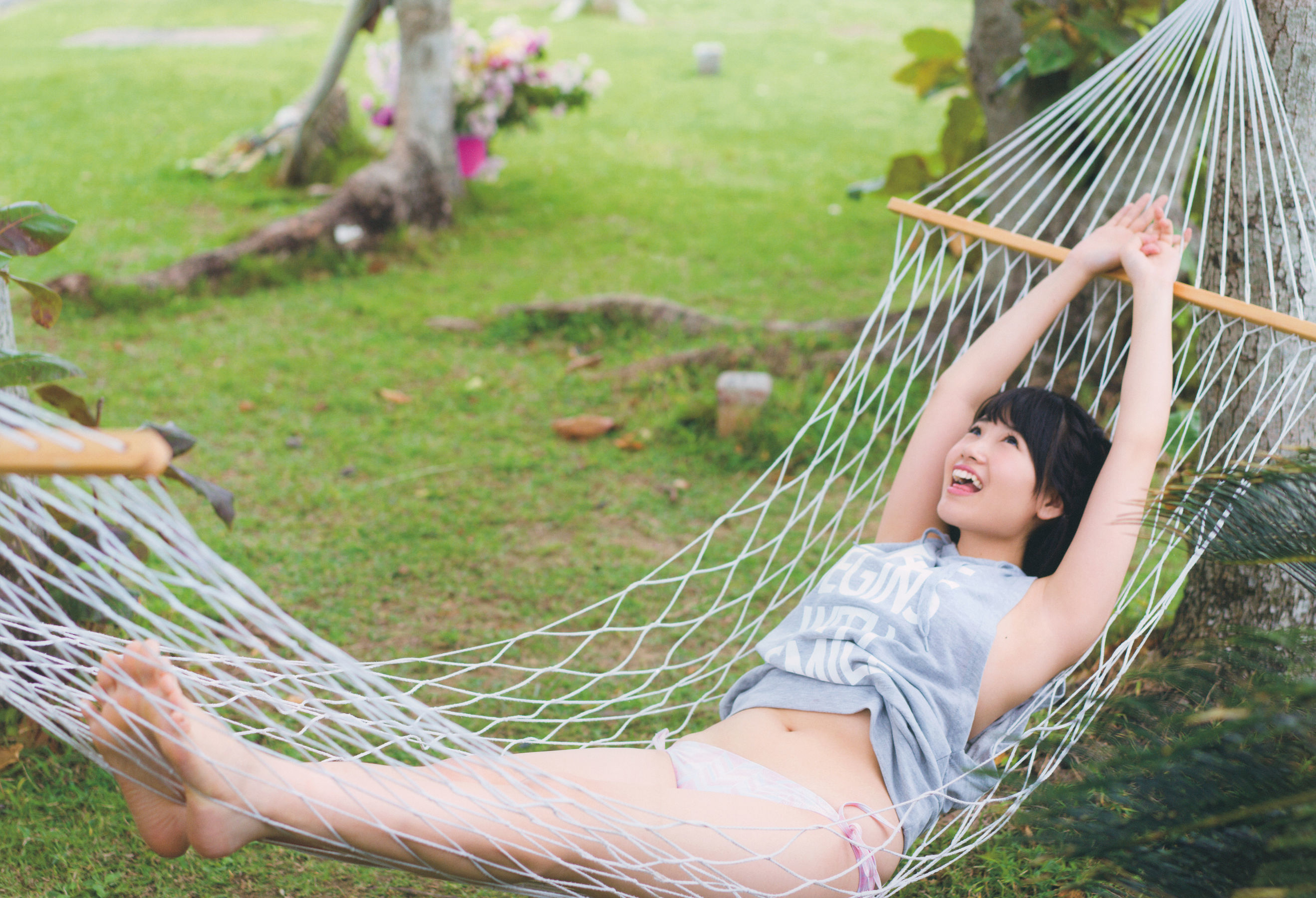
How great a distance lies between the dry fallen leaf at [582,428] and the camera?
3.24 metres

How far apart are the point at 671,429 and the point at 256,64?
6.51m

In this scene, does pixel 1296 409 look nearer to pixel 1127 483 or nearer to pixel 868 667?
pixel 1127 483

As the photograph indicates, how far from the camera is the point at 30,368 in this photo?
1.64 meters

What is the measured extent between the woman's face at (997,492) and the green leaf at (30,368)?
4.30 feet

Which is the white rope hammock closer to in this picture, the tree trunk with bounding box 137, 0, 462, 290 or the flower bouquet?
the tree trunk with bounding box 137, 0, 462, 290

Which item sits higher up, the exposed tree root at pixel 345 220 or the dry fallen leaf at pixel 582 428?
the exposed tree root at pixel 345 220

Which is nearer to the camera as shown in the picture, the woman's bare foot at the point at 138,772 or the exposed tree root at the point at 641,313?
the woman's bare foot at the point at 138,772

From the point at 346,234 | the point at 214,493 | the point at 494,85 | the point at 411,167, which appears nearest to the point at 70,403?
the point at 214,493

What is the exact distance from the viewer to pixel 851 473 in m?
3.12

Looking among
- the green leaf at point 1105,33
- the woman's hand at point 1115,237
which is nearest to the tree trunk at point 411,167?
the green leaf at point 1105,33

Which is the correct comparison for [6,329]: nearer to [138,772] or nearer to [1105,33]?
[138,772]

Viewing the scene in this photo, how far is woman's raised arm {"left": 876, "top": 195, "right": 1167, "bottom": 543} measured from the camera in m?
1.70

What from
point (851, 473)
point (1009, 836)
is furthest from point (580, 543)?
point (1009, 836)

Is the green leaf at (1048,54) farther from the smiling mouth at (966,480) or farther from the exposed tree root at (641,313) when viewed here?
the smiling mouth at (966,480)
